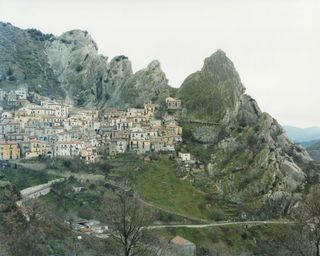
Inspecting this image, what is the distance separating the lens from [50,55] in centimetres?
16912

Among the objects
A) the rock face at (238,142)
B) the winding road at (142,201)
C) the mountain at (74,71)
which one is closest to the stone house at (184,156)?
the rock face at (238,142)

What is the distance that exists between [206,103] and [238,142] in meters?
16.6

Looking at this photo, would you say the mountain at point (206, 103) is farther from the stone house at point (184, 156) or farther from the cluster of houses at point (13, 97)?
the cluster of houses at point (13, 97)

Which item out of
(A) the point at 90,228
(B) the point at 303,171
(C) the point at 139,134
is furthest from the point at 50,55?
(A) the point at 90,228

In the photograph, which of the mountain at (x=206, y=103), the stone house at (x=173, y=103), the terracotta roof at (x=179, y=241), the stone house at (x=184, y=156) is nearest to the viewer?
the terracotta roof at (x=179, y=241)

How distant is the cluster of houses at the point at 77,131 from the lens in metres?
102

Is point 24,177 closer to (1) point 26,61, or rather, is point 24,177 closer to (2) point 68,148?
(2) point 68,148

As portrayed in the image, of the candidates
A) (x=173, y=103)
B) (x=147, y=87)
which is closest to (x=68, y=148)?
(x=173, y=103)

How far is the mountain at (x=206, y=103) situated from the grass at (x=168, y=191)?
4.76 metres

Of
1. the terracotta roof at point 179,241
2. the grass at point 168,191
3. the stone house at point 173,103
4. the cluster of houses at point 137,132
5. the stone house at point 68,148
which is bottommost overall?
the terracotta roof at point 179,241

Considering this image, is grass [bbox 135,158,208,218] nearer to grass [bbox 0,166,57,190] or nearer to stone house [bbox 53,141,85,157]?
stone house [bbox 53,141,85,157]

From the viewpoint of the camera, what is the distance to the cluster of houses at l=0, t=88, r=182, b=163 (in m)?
102

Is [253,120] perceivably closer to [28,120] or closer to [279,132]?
[279,132]

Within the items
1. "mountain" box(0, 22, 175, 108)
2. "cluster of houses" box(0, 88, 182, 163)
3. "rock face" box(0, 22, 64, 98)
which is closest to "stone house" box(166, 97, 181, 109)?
"mountain" box(0, 22, 175, 108)
